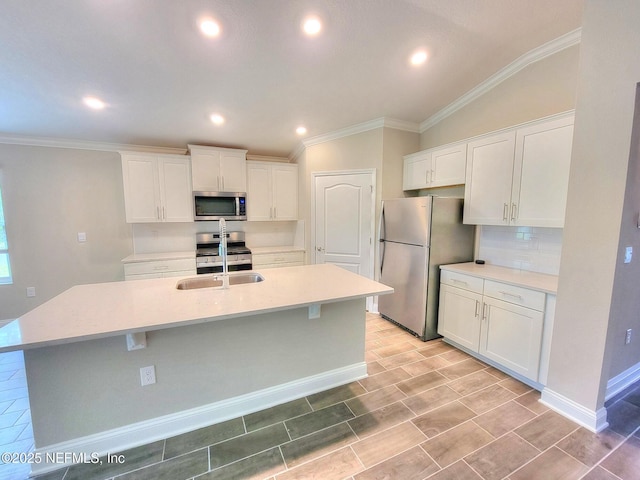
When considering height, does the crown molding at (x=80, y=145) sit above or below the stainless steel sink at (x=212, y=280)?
above

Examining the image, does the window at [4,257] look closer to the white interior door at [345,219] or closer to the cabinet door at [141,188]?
the cabinet door at [141,188]

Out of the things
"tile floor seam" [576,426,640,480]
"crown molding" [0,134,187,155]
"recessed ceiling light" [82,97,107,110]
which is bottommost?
"tile floor seam" [576,426,640,480]

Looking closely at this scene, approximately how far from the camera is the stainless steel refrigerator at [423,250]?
9.29ft

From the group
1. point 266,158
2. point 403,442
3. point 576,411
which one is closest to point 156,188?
point 266,158

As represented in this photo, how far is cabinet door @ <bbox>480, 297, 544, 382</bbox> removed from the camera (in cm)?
210

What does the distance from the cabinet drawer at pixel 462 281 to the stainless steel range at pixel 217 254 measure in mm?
2684

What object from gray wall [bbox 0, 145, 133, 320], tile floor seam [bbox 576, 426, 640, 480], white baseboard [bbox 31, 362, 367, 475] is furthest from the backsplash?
gray wall [bbox 0, 145, 133, 320]

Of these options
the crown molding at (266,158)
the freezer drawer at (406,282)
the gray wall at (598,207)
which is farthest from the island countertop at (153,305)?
the crown molding at (266,158)

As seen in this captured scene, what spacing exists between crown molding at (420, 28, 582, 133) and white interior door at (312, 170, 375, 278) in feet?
3.64

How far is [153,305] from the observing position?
62.4 inches

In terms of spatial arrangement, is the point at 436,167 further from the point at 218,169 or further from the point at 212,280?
the point at 218,169

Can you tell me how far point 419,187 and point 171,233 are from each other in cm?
367

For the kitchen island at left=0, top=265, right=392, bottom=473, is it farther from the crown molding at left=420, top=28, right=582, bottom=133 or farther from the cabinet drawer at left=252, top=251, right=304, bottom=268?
the crown molding at left=420, top=28, right=582, bottom=133

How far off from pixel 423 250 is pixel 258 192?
2.67m
